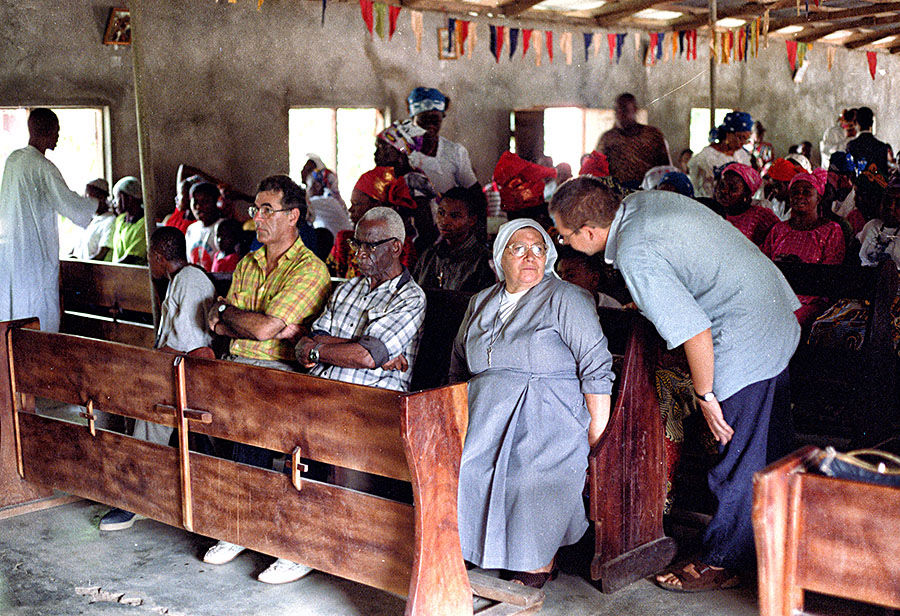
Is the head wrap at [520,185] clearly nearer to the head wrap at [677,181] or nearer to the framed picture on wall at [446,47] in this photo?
the head wrap at [677,181]

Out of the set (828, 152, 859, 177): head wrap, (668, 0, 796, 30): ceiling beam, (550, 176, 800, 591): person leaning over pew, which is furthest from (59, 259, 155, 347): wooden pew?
(668, 0, 796, 30): ceiling beam

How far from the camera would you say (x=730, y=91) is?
15320 mm

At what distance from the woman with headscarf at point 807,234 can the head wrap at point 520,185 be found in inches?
49.4

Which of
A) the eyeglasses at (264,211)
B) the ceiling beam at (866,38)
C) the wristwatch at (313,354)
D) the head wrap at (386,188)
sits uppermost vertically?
the ceiling beam at (866,38)

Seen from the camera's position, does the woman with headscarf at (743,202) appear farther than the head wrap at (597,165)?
No

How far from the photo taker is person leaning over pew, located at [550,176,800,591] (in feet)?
10.6

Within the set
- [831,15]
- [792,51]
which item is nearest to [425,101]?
[831,15]

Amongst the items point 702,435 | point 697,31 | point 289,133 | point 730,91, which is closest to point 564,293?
point 702,435

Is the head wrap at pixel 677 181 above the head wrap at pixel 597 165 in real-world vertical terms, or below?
below

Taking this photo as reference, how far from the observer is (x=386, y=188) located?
5.69 m

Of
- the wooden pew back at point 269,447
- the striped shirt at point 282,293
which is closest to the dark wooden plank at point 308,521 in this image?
the wooden pew back at point 269,447

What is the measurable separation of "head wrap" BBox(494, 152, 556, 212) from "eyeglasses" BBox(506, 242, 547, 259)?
1.91 m

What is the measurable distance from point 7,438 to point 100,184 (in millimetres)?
4250

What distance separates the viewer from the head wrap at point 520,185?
17.8ft
